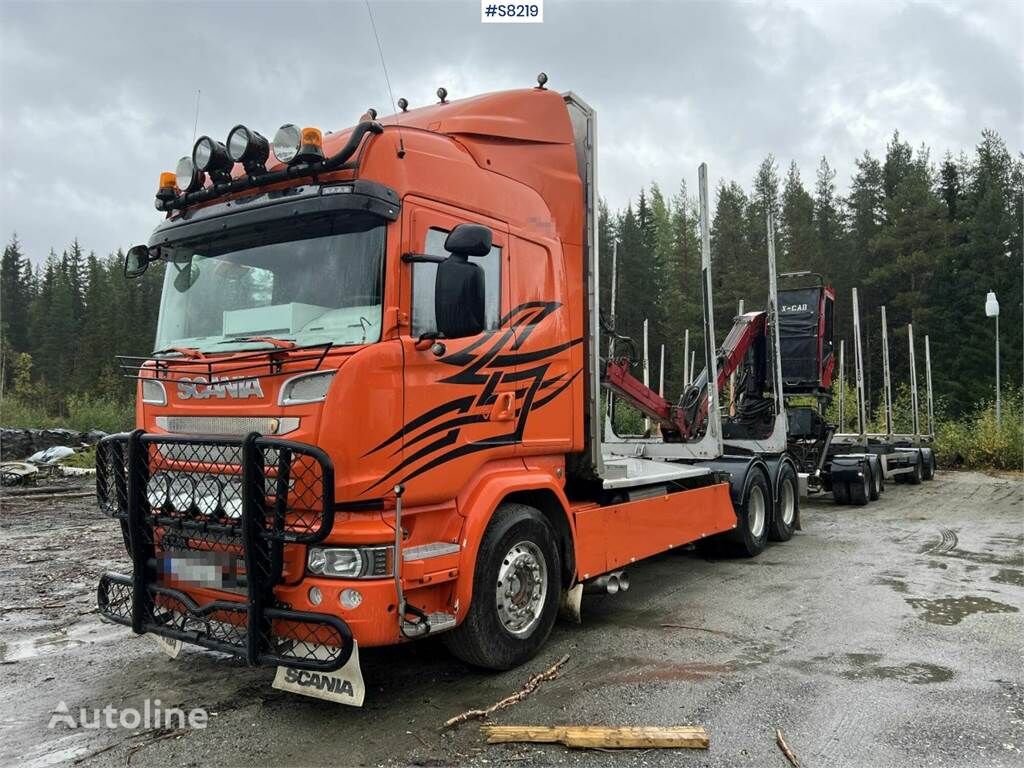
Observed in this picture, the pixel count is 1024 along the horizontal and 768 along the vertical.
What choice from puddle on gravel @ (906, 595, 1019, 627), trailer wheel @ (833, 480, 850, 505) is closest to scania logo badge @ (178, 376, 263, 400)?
puddle on gravel @ (906, 595, 1019, 627)

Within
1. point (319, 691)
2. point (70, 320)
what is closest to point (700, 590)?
point (319, 691)

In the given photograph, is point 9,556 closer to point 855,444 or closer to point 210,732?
point 210,732

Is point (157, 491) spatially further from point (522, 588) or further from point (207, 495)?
point (522, 588)

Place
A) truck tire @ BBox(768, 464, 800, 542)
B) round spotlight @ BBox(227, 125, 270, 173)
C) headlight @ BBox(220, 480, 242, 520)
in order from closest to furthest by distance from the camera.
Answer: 1. headlight @ BBox(220, 480, 242, 520)
2. round spotlight @ BBox(227, 125, 270, 173)
3. truck tire @ BBox(768, 464, 800, 542)

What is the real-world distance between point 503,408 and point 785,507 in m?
6.11

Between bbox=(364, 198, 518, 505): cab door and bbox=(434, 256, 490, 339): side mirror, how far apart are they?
0.42 ft

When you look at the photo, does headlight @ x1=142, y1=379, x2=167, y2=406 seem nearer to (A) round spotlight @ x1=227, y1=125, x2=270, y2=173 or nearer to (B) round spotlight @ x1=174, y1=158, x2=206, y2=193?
(B) round spotlight @ x1=174, y1=158, x2=206, y2=193

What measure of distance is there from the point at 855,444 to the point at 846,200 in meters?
36.1

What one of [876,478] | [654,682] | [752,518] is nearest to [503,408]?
[654,682]

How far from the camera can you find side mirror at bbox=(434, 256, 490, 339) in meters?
3.84

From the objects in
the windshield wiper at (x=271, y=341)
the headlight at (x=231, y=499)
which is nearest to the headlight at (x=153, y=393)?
the windshield wiper at (x=271, y=341)

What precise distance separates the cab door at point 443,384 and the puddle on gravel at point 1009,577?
550cm

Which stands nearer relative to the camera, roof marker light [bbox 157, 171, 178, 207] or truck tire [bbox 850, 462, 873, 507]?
roof marker light [bbox 157, 171, 178, 207]

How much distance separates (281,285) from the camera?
4.09 meters
